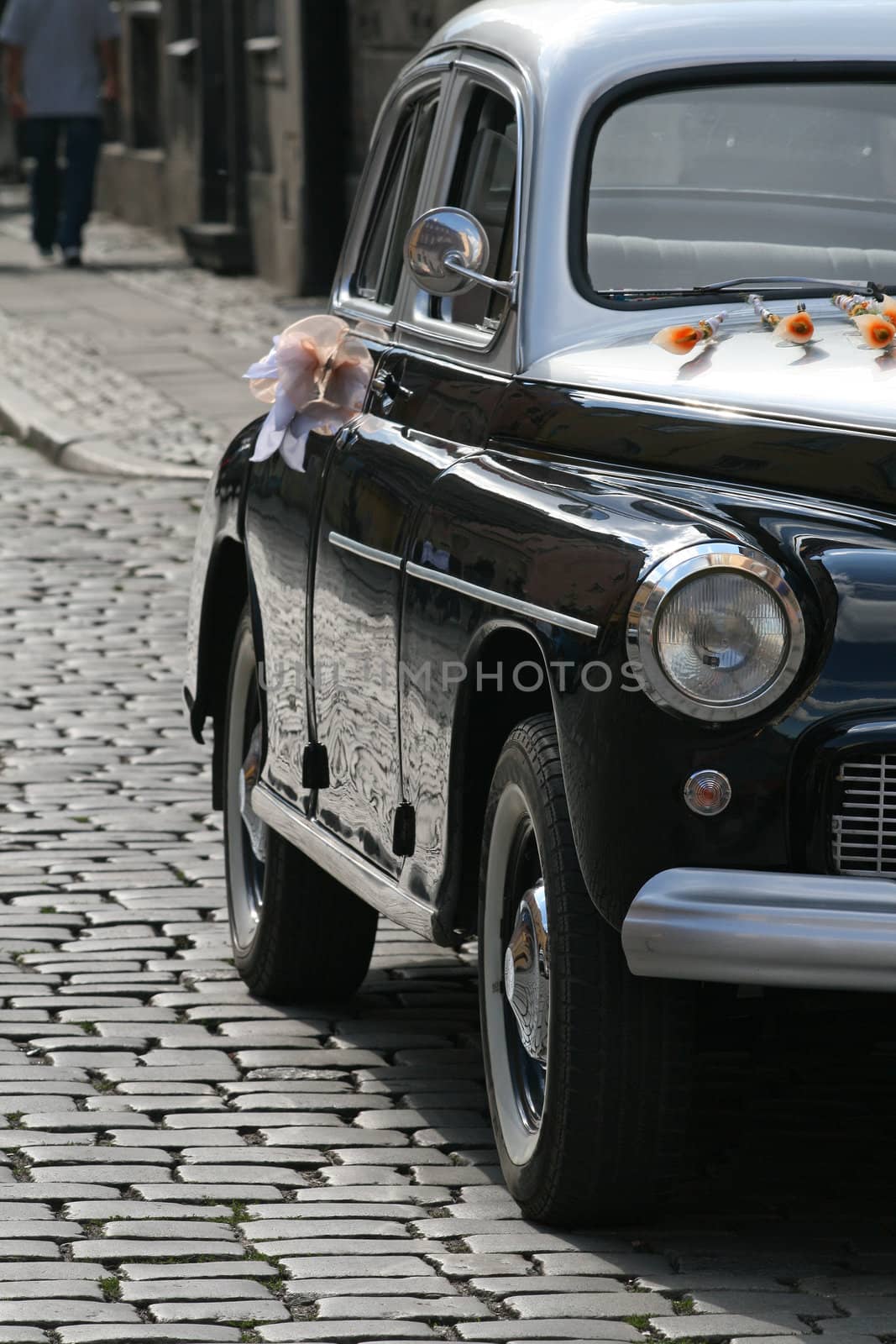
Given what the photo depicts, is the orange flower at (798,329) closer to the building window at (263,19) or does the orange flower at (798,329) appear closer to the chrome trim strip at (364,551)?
the chrome trim strip at (364,551)

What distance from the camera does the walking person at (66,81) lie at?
946 inches

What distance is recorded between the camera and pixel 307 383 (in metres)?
5.43

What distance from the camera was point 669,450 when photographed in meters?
4.33

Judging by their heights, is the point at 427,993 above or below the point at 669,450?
below

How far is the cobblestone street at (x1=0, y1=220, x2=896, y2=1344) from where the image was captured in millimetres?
3994

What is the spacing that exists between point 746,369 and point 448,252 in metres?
0.62

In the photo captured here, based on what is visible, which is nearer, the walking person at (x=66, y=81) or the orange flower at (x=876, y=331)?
the orange flower at (x=876, y=331)

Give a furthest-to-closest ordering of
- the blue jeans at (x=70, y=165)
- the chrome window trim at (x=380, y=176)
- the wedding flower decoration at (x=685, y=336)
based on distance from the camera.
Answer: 1. the blue jeans at (x=70, y=165)
2. the chrome window trim at (x=380, y=176)
3. the wedding flower decoration at (x=685, y=336)

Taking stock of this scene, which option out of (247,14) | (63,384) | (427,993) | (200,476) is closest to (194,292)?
(247,14)

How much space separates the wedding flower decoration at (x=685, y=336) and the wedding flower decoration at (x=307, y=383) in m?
0.87

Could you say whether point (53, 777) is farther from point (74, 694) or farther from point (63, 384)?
point (63, 384)

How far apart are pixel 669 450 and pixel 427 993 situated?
1.89m

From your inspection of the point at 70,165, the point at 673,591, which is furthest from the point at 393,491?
the point at 70,165

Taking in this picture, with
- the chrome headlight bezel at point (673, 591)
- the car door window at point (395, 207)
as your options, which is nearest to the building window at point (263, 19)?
the car door window at point (395, 207)
